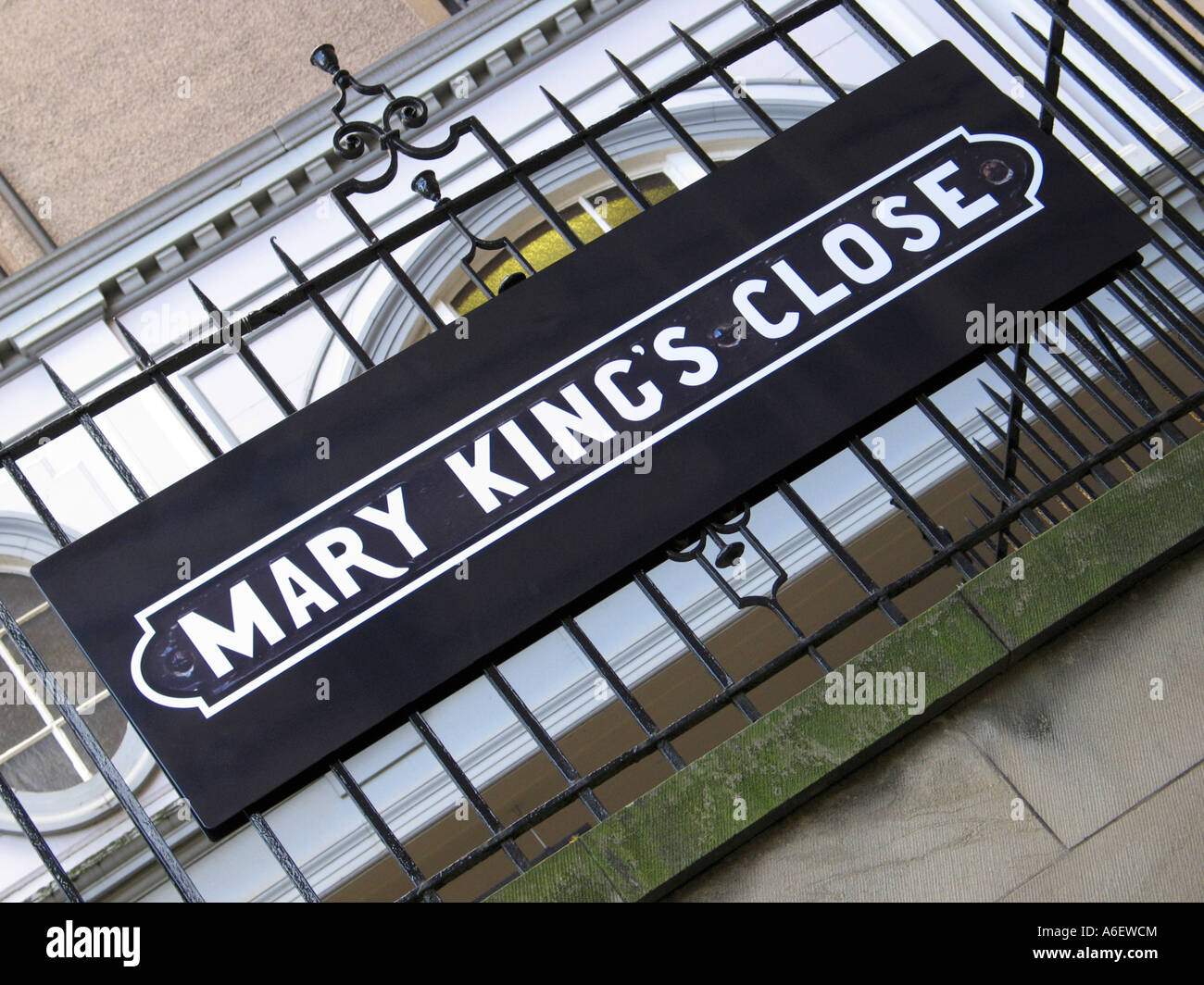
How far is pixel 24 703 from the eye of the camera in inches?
373

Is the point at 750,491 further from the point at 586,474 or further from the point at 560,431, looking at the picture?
the point at 560,431

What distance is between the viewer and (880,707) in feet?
9.82

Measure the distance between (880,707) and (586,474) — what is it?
3.34 feet

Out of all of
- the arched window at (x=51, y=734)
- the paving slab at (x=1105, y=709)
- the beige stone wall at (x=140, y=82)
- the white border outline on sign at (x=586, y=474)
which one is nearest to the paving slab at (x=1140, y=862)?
the paving slab at (x=1105, y=709)

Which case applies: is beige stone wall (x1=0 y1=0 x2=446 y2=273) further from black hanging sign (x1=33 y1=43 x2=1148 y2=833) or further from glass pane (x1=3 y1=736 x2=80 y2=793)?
black hanging sign (x1=33 y1=43 x2=1148 y2=833)

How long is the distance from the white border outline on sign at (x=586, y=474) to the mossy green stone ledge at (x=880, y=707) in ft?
2.73

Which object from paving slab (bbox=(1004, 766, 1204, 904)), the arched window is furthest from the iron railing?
the arched window

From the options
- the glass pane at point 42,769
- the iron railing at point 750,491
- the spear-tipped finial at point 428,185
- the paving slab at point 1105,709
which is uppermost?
the glass pane at point 42,769

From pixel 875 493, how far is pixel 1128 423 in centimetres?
534

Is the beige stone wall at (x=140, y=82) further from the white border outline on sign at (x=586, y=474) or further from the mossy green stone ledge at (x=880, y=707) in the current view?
the mossy green stone ledge at (x=880, y=707)

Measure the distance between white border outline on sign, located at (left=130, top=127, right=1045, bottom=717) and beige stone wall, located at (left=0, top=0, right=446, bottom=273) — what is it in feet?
28.8

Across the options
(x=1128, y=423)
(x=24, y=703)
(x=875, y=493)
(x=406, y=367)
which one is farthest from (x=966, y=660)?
(x=24, y=703)

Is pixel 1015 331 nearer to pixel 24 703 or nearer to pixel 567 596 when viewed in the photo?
pixel 567 596

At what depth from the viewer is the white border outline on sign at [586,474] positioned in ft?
10.7
